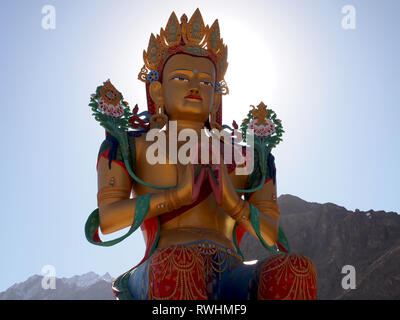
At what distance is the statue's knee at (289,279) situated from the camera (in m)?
3.69

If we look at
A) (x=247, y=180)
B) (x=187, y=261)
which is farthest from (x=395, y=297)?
(x=187, y=261)

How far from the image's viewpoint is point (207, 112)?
5.22 meters

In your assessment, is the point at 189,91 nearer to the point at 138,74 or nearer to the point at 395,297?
the point at 138,74

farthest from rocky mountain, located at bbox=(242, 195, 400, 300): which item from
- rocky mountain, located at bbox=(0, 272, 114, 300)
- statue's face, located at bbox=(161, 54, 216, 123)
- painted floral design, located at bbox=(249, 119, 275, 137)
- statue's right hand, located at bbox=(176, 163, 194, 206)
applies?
statue's right hand, located at bbox=(176, 163, 194, 206)

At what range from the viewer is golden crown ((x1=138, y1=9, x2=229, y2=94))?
5.27 metres

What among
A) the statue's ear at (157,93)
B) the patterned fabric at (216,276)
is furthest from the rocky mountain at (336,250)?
the patterned fabric at (216,276)

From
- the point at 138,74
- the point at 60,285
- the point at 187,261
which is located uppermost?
the point at 138,74

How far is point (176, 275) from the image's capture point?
3.47 metres

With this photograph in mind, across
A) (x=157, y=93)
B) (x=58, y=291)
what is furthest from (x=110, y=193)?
(x=58, y=291)

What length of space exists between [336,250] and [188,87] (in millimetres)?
7622

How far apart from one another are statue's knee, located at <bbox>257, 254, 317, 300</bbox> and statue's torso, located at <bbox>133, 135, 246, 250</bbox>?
27.9 inches

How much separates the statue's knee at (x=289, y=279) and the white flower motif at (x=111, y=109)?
6.31 feet

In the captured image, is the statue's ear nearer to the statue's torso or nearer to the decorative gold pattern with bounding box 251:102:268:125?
the statue's torso
